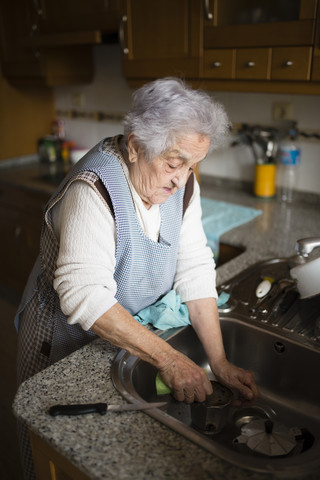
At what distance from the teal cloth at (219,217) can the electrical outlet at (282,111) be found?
44 centimetres

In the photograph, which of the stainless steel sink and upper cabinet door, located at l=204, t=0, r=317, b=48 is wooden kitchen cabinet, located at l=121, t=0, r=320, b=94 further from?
the stainless steel sink

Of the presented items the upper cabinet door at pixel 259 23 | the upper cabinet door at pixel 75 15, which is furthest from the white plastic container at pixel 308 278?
the upper cabinet door at pixel 75 15

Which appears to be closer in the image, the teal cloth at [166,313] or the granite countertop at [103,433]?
the granite countertop at [103,433]

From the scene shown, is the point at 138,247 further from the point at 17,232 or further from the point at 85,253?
the point at 17,232

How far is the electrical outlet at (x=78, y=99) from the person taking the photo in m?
2.77

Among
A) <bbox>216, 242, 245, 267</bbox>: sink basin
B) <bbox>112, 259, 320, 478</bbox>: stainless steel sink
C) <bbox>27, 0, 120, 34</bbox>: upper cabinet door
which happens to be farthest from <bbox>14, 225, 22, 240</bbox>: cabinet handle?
<bbox>112, 259, 320, 478</bbox>: stainless steel sink

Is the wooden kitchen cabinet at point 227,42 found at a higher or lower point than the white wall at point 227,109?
higher

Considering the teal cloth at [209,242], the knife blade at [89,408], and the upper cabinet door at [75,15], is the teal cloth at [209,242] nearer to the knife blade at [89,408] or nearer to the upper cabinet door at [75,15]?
the knife blade at [89,408]

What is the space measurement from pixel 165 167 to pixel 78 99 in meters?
2.06

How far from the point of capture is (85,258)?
88 cm

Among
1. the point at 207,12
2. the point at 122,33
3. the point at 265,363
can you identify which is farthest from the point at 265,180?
the point at 265,363

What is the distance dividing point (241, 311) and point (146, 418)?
1.48ft

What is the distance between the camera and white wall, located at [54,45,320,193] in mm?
1906

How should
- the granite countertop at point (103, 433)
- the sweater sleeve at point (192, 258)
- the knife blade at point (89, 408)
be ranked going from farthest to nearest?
1. the sweater sleeve at point (192, 258)
2. the knife blade at point (89, 408)
3. the granite countertop at point (103, 433)
